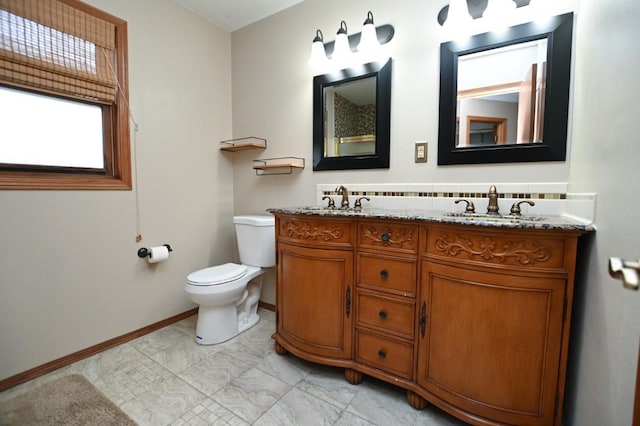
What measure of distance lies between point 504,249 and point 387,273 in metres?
0.50

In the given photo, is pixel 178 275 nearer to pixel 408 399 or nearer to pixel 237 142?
pixel 237 142

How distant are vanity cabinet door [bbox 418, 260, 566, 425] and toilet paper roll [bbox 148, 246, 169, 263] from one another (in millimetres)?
1790

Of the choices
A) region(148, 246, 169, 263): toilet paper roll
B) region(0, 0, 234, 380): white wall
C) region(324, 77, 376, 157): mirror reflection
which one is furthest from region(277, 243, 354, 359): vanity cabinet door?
region(0, 0, 234, 380): white wall

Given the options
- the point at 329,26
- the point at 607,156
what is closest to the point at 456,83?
the point at 607,156

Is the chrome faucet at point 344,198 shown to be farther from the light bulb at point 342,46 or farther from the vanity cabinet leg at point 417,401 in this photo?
the vanity cabinet leg at point 417,401

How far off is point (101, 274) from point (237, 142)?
4.66 ft

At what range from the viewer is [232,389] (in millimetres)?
1462

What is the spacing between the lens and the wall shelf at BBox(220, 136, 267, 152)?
230cm

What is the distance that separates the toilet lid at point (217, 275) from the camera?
5.92 ft

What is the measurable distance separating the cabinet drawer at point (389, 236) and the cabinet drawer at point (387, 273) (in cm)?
5

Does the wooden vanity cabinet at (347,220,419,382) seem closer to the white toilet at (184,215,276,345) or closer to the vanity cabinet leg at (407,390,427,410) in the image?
the vanity cabinet leg at (407,390,427,410)

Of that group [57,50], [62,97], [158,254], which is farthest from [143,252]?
[57,50]

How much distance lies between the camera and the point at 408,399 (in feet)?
4.43

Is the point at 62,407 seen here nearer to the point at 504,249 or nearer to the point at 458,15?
the point at 504,249
